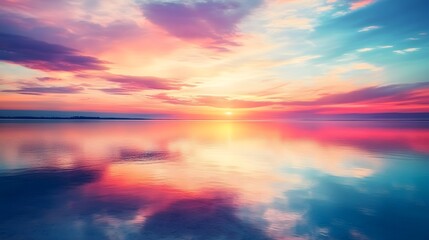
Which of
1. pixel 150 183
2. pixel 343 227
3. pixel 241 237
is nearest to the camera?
pixel 241 237

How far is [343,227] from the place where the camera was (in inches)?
412

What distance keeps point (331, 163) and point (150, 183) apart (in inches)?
623

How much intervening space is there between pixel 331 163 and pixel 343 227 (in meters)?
14.4

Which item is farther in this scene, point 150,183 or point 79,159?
point 79,159

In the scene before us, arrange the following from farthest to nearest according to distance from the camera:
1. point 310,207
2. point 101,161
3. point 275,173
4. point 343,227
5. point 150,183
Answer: point 101,161, point 275,173, point 150,183, point 310,207, point 343,227

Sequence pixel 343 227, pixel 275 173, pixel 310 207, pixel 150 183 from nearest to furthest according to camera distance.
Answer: pixel 343 227
pixel 310 207
pixel 150 183
pixel 275 173

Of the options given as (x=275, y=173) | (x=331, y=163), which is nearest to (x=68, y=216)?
(x=275, y=173)

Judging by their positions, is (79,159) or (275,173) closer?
(275,173)

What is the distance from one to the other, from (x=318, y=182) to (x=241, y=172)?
5394 millimetres

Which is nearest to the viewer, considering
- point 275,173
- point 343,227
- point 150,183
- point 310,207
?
point 343,227

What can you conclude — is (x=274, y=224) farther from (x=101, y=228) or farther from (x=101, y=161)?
(x=101, y=161)

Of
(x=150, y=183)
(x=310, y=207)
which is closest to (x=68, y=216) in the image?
(x=150, y=183)

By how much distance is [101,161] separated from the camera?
23797mm

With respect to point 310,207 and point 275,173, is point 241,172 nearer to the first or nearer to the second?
point 275,173
